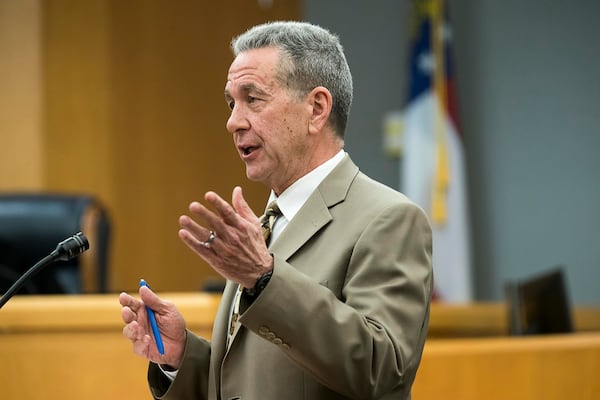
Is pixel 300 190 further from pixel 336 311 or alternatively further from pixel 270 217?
pixel 336 311

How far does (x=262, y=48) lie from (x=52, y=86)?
187 inches

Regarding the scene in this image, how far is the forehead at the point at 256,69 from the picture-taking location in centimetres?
179

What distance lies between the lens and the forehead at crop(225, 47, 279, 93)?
70.4 inches

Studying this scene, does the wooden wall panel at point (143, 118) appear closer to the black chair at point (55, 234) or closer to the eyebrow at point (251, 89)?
the black chair at point (55, 234)

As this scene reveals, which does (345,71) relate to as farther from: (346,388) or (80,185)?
(80,185)

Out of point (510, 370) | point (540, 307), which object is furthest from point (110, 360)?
point (540, 307)

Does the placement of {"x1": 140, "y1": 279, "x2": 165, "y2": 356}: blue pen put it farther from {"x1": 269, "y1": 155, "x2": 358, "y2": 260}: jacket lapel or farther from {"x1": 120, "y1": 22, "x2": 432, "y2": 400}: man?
{"x1": 269, "y1": 155, "x2": 358, "y2": 260}: jacket lapel

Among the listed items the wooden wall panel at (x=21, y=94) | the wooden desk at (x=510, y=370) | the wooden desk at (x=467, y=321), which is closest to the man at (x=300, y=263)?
the wooden desk at (x=510, y=370)

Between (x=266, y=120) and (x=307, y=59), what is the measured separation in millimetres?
140

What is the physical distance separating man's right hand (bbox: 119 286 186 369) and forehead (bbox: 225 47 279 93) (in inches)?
16.8

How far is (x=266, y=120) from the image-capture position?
5.84 ft

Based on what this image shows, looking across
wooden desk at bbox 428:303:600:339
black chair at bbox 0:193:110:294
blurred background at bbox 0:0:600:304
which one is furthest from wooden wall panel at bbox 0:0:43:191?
wooden desk at bbox 428:303:600:339

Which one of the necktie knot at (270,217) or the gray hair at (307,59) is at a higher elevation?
the gray hair at (307,59)

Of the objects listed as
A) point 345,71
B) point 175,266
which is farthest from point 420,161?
point 345,71
